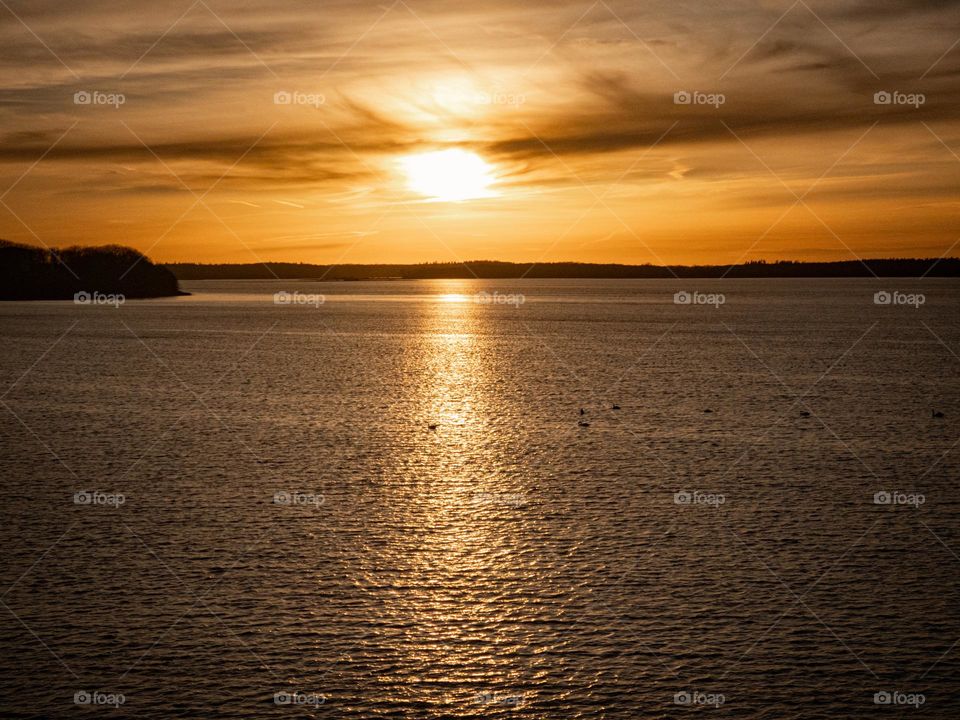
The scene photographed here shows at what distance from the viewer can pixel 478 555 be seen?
102 ft

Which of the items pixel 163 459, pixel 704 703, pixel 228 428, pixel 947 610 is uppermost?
pixel 228 428

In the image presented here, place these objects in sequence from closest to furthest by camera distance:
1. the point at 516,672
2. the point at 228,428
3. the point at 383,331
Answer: the point at 516,672 → the point at 228,428 → the point at 383,331

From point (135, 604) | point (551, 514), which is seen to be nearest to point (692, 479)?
point (551, 514)

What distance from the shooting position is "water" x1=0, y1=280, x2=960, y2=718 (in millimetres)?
22094

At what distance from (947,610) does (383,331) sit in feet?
487

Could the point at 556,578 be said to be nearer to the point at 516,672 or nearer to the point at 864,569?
the point at 516,672

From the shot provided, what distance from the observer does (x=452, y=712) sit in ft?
67.7

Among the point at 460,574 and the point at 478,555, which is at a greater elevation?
the point at 478,555

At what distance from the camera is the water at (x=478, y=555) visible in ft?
72.5

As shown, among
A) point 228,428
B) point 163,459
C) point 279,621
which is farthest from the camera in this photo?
point 228,428

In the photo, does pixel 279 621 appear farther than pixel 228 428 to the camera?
No

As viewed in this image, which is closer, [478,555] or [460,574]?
[460,574]

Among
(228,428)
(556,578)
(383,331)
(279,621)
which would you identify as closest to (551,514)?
(556,578)

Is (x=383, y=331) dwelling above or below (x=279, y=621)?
above
